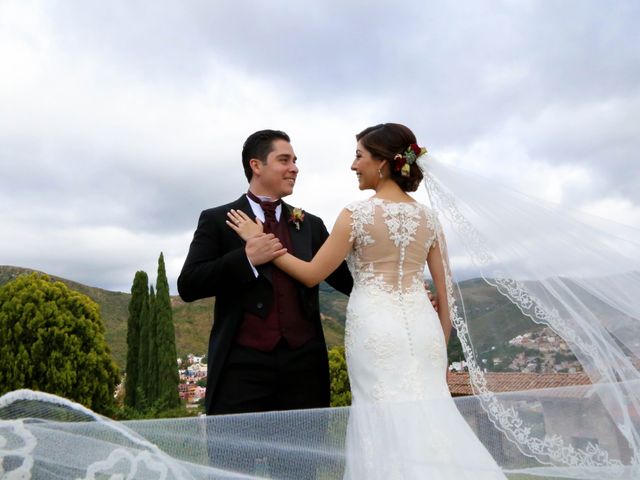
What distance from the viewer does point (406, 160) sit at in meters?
3.82

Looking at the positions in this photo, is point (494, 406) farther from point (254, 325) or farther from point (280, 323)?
point (254, 325)

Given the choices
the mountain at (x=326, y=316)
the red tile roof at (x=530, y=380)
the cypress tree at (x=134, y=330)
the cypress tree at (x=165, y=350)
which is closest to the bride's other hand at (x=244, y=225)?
the mountain at (x=326, y=316)

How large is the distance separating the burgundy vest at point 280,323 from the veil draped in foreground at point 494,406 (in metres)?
0.64

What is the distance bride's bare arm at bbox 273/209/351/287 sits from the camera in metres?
3.63

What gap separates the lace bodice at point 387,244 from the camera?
3658 millimetres

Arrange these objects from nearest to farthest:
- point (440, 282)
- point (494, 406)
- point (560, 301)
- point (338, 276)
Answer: point (494, 406)
point (560, 301)
point (440, 282)
point (338, 276)

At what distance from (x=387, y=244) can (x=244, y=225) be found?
2.88ft

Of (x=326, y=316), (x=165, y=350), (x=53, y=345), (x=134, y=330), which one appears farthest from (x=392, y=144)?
(x=326, y=316)

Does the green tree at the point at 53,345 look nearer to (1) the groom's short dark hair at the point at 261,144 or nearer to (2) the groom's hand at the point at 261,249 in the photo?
(1) the groom's short dark hair at the point at 261,144

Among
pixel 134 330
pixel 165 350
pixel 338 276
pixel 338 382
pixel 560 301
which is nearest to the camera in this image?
pixel 560 301

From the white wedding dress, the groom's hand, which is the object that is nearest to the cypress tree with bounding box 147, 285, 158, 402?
the groom's hand

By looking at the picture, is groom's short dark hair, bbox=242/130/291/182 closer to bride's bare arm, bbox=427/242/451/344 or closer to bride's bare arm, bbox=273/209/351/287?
bride's bare arm, bbox=273/209/351/287

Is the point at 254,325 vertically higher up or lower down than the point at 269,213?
lower down

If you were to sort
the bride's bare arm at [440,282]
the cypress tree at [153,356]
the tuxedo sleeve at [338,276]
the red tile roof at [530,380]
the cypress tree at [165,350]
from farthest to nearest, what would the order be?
the cypress tree at [153,356]
the cypress tree at [165,350]
the tuxedo sleeve at [338,276]
the bride's bare arm at [440,282]
the red tile roof at [530,380]
